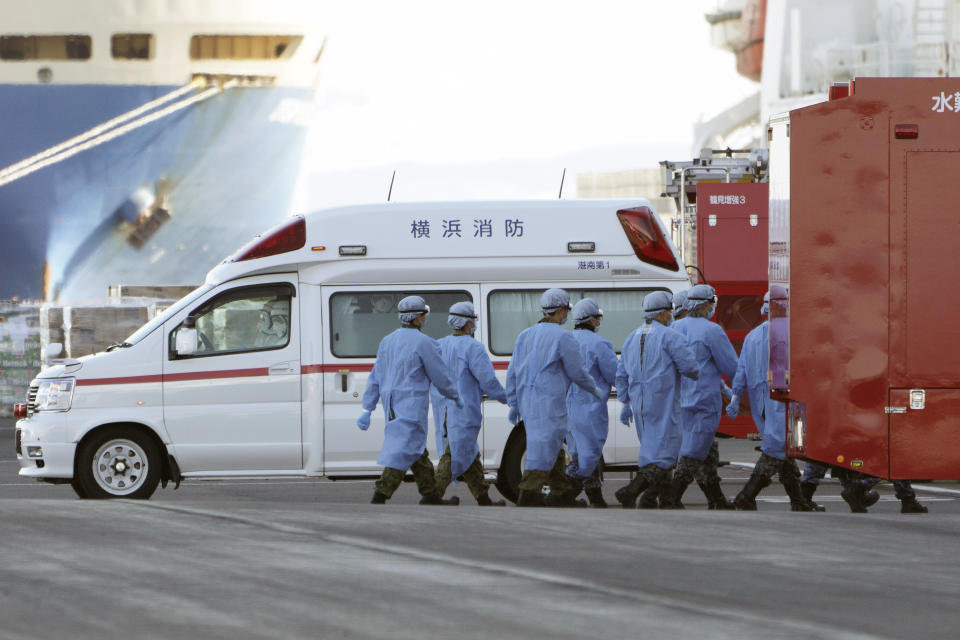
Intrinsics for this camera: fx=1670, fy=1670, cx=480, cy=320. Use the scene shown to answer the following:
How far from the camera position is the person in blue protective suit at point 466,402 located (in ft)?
40.2

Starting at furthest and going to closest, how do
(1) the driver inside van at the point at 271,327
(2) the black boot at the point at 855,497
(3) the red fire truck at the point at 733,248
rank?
(3) the red fire truck at the point at 733,248 < (1) the driver inside van at the point at 271,327 < (2) the black boot at the point at 855,497

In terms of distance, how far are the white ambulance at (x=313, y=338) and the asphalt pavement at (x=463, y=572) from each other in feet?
7.86

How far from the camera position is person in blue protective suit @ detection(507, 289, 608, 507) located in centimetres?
1162

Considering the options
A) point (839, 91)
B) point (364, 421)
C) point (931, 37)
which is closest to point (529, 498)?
point (364, 421)

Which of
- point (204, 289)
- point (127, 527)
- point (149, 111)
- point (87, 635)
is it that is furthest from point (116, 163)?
point (87, 635)

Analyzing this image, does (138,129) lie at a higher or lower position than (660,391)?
higher

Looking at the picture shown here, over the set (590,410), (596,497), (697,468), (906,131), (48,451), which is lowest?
(596,497)

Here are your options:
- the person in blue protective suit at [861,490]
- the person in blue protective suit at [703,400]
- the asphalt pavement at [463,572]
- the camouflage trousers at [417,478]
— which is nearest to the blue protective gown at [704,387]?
the person in blue protective suit at [703,400]

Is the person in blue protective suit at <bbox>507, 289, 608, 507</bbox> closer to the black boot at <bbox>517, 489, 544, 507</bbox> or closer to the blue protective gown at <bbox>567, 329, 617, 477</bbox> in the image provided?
the black boot at <bbox>517, 489, 544, 507</bbox>

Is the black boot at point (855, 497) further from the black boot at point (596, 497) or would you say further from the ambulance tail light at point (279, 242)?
the ambulance tail light at point (279, 242)

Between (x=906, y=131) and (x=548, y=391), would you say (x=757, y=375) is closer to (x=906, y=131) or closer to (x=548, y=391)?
(x=548, y=391)

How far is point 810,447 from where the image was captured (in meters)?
9.86

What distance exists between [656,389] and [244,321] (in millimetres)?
3270

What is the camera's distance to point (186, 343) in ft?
42.2
